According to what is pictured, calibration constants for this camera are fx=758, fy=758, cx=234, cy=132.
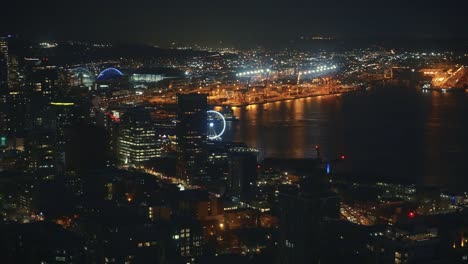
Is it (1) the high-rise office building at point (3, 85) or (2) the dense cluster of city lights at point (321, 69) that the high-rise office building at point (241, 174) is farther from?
(2) the dense cluster of city lights at point (321, 69)

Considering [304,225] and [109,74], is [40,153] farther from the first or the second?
[109,74]

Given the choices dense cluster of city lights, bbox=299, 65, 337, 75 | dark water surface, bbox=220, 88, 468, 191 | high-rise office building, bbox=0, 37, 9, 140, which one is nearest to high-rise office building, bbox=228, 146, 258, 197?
dark water surface, bbox=220, 88, 468, 191

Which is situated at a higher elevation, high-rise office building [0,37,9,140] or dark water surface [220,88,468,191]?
high-rise office building [0,37,9,140]

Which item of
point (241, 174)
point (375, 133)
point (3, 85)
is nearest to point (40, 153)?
point (241, 174)

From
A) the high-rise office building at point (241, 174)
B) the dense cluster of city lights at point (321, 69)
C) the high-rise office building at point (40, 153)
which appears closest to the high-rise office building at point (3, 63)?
the high-rise office building at point (40, 153)

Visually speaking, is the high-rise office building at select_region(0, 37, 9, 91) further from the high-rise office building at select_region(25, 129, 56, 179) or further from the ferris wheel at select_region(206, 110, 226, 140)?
the ferris wheel at select_region(206, 110, 226, 140)

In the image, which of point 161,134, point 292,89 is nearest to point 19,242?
point 161,134
